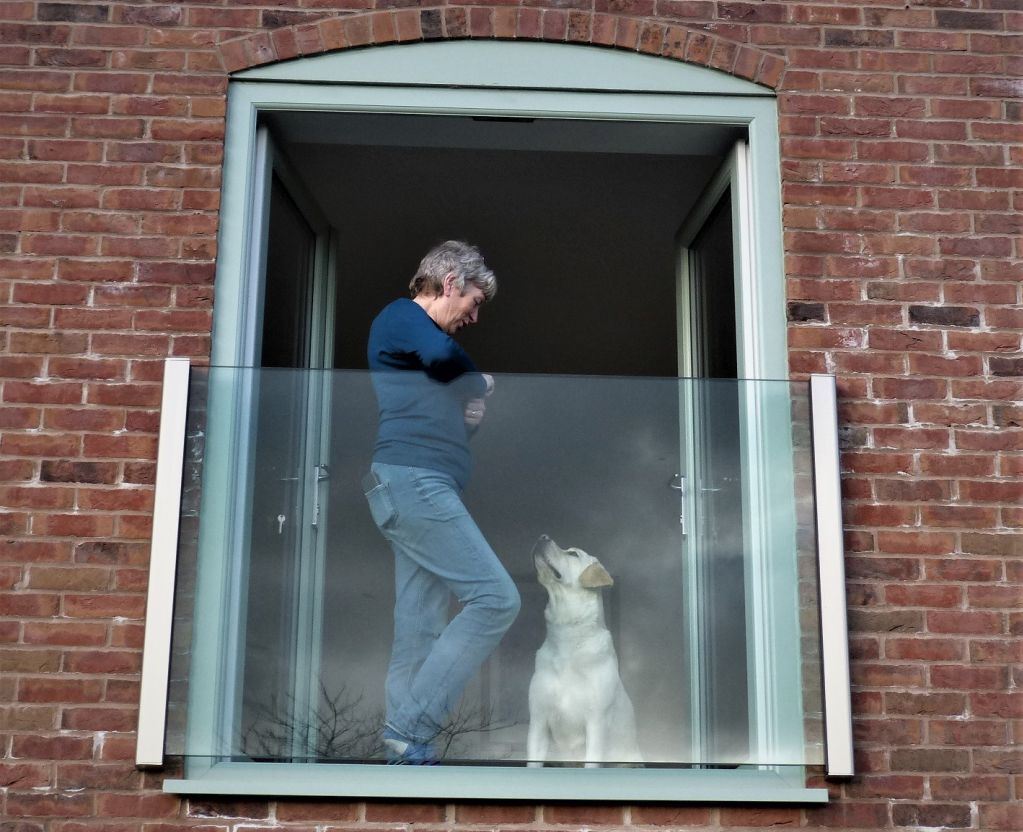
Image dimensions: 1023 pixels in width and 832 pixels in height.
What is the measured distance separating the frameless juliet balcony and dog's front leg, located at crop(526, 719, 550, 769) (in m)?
0.02

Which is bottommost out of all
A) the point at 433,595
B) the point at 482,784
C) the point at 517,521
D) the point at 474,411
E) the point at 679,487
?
Answer: the point at 482,784

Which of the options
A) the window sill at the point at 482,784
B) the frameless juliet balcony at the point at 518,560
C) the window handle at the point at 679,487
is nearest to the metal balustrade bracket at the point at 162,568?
the frameless juliet balcony at the point at 518,560

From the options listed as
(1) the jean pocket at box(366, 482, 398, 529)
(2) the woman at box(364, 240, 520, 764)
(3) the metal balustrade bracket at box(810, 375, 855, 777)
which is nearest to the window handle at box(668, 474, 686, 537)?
(3) the metal balustrade bracket at box(810, 375, 855, 777)

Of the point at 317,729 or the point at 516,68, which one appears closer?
the point at 317,729

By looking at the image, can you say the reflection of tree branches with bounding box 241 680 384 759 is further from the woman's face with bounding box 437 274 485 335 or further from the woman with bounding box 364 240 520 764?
the woman's face with bounding box 437 274 485 335

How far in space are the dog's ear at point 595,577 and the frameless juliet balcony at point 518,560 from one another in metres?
0.03

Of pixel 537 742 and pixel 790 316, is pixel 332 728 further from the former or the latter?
pixel 790 316

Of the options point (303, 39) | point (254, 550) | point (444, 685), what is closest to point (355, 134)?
point (303, 39)

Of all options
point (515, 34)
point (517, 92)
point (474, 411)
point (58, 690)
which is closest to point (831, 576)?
point (474, 411)

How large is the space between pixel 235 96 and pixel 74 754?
2203 mm

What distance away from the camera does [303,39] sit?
A: 14.9 feet

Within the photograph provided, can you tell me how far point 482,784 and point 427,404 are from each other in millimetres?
1132

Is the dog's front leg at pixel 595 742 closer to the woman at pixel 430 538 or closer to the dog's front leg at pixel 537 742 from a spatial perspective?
the dog's front leg at pixel 537 742

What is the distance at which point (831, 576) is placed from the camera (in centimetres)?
407
